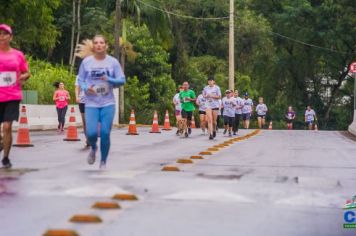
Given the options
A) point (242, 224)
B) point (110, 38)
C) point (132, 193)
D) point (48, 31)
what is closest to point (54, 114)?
point (48, 31)

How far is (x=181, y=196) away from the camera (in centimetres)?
702

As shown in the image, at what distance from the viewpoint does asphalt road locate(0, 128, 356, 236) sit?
18.3 ft

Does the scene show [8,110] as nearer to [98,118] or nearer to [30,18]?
[98,118]

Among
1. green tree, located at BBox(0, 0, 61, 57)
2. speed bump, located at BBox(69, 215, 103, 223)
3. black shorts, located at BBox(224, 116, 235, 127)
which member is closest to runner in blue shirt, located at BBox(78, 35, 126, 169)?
speed bump, located at BBox(69, 215, 103, 223)

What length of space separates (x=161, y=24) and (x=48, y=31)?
29.9 ft

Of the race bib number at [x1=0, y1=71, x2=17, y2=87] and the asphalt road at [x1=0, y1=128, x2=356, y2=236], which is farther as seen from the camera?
the race bib number at [x1=0, y1=71, x2=17, y2=87]

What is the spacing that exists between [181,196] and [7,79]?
3.37 meters

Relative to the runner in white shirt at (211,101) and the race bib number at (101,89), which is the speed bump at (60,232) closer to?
the race bib number at (101,89)

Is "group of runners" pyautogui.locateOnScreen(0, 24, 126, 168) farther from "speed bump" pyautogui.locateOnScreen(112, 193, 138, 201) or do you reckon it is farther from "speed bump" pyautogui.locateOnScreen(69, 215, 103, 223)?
"speed bump" pyautogui.locateOnScreen(69, 215, 103, 223)

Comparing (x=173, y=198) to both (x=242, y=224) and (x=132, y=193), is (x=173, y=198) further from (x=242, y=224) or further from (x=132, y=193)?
(x=242, y=224)

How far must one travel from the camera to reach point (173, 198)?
272 inches

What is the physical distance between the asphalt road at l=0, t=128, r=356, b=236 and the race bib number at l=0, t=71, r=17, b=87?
1.12 m

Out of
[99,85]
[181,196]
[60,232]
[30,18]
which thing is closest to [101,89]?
[99,85]

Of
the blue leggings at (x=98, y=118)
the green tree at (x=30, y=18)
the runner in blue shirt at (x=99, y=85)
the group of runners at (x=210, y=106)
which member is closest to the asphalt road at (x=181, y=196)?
the blue leggings at (x=98, y=118)
